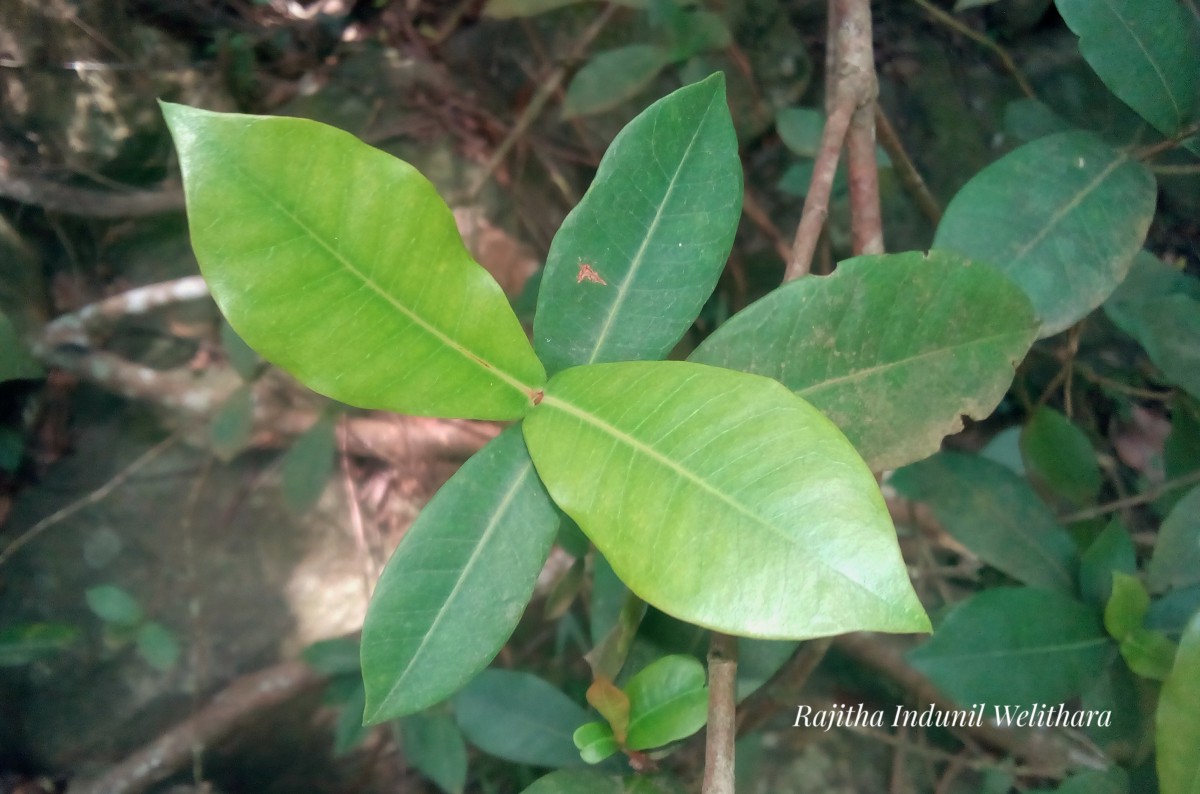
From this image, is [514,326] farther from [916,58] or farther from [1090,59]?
[916,58]

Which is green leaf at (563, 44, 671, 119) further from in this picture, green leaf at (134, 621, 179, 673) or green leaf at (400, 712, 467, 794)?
green leaf at (134, 621, 179, 673)

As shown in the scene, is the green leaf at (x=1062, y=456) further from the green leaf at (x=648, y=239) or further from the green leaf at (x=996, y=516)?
the green leaf at (x=648, y=239)

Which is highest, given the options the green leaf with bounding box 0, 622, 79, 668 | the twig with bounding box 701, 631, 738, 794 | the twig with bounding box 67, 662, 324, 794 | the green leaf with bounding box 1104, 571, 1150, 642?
the twig with bounding box 701, 631, 738, 794

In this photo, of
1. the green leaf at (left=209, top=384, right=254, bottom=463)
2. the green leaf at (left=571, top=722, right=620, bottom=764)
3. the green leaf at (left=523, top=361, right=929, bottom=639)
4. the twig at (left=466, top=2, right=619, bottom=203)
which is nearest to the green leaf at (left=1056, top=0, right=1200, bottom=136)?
the green leaf at (left=523, top=361, right=929, bottom=639)

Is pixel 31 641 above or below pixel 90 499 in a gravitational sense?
below

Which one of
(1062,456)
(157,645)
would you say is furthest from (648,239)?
(157,645)

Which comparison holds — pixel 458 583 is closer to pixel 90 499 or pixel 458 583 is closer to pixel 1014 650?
pixel 1014 650

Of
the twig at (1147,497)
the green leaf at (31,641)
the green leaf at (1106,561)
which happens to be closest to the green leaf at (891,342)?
the green leaf at (1106,561)
